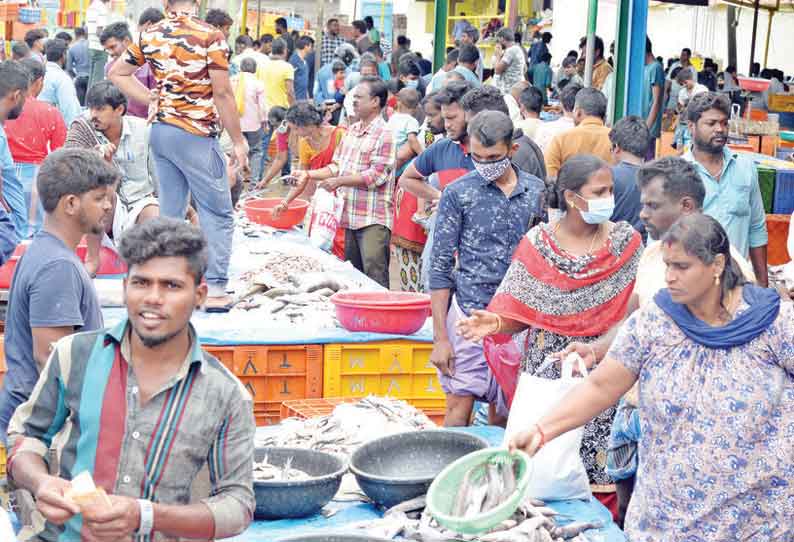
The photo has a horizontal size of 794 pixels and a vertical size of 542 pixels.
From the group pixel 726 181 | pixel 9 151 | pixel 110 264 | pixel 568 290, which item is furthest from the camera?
pixel 110 264

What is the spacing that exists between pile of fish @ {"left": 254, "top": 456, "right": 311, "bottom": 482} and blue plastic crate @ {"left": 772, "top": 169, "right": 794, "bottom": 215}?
7878 millimetres

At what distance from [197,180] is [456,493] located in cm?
364

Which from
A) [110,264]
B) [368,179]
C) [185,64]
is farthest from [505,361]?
[110,264]

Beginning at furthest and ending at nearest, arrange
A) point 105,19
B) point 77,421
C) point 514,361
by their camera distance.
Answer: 1. point 105,19
2. point 514,361
3. point 77,421

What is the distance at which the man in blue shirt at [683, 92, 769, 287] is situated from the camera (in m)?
6.56

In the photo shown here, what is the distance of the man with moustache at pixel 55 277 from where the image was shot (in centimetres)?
394

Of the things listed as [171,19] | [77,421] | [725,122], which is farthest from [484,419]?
[77,421]

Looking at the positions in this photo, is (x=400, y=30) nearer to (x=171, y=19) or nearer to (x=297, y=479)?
(x=171, y=19)

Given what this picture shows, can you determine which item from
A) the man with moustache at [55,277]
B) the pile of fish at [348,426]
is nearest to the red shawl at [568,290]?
the pile of fish at [348,426]

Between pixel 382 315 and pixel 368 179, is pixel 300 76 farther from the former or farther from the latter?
pixel 382 315

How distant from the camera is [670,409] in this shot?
3.77m

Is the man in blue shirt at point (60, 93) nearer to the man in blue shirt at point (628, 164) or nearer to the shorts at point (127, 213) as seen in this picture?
the shorts at point (127, 213)

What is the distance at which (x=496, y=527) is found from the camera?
419 cm

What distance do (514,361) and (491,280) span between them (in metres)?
0.41
